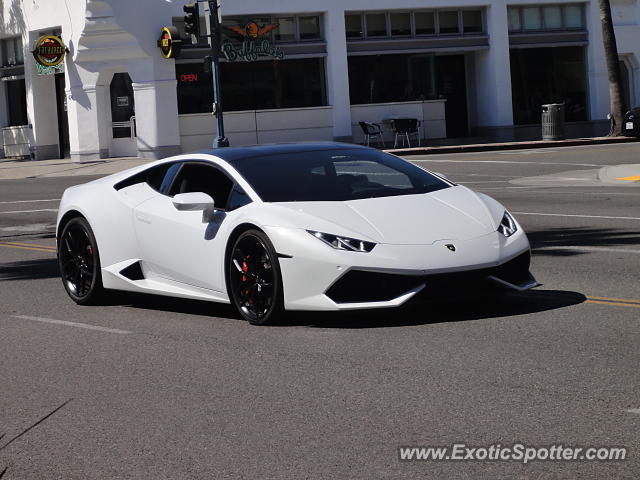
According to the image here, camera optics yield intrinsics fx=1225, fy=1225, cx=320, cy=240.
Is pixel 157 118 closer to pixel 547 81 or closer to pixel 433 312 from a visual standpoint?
pixel 547 81

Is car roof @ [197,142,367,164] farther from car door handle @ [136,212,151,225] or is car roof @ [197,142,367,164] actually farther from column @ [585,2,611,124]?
column @ [585,2,611,124]

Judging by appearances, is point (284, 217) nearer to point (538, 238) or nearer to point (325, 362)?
point (325, 362)

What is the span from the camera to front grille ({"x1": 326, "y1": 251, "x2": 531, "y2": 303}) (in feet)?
27.4

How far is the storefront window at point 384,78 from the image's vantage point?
4103 centimetres

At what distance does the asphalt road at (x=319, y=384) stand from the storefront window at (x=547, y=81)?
104 ft

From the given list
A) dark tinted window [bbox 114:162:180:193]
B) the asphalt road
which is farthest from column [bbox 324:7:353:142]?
dark tinted window [bbox 114:162:180:193]

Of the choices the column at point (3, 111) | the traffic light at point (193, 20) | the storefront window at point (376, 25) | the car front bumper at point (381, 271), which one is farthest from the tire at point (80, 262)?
the column at point (3, 111)

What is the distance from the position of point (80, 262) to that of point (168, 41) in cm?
2774

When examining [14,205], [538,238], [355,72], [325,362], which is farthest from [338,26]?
[325,362]

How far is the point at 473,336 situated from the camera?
807cm

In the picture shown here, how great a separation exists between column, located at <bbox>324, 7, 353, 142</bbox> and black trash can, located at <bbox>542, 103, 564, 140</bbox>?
638 cm

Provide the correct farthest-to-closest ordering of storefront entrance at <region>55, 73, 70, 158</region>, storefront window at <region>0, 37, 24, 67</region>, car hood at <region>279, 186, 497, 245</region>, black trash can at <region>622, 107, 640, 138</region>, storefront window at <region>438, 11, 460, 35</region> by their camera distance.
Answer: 1. storefront window at <region>0, 37, 24, 67</region>
2. storefront entrance at <region>55, 73, 70, 158</region>
3. storefront window at <region>438, 11, 460, 35</region>
4. black trash can at <region>622, 107, 640, 138</region>
5. car hood at <region>279, 186, 497, 245</region>

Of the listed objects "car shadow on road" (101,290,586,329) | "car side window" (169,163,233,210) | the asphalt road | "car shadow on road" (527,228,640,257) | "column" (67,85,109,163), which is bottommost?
the asphalt road

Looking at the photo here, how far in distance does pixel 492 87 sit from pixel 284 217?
34212mm
